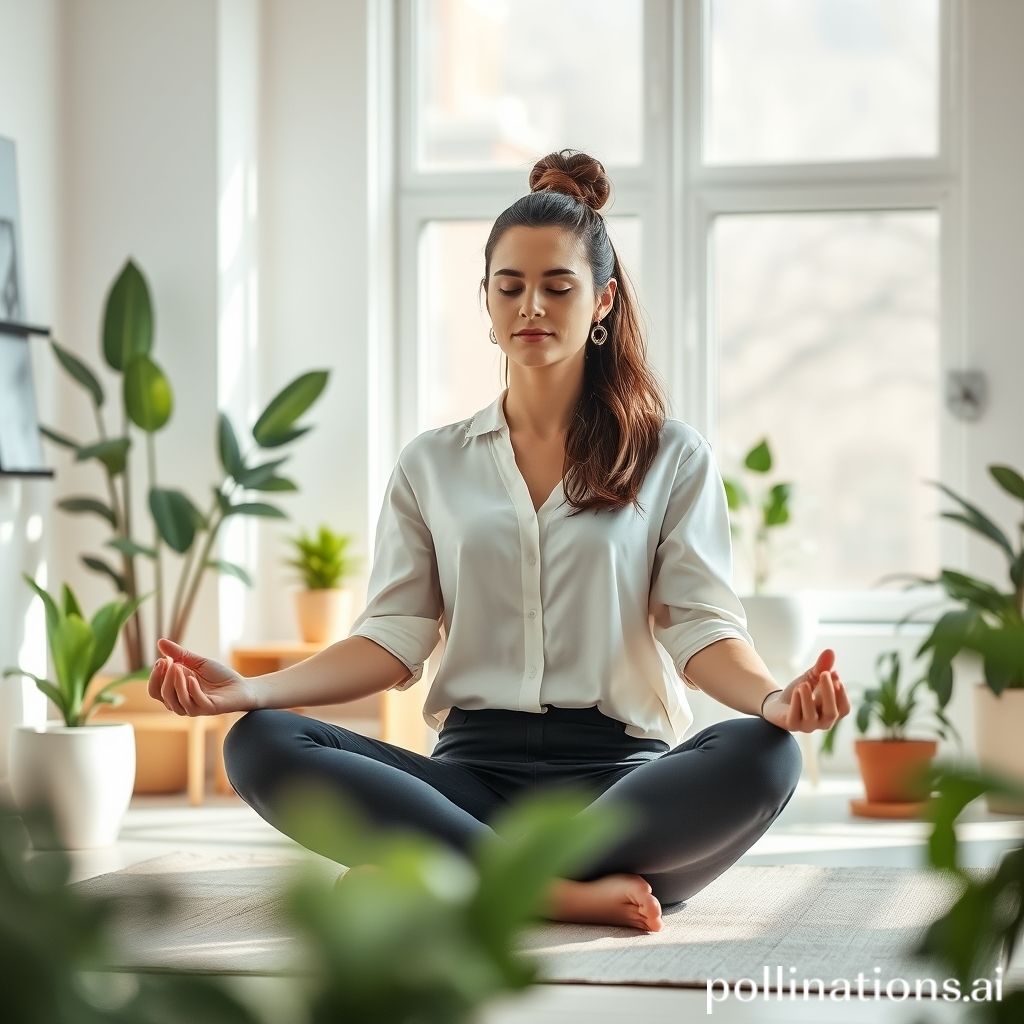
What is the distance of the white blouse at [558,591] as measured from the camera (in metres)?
2.28

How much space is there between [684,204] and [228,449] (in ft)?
5.08

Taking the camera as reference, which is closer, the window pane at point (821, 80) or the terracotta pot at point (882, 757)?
the terracotta pot at point (882, 757)

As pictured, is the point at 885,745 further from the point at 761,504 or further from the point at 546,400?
the point at 546,400

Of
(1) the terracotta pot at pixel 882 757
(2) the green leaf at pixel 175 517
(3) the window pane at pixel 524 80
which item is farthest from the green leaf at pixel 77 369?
(1) the terracotta pot at pixel 882 757

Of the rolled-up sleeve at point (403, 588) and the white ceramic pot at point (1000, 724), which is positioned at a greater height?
the rolled-up sleeve at point (403, 588)

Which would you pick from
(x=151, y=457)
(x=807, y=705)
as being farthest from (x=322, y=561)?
(x=807, y=705)

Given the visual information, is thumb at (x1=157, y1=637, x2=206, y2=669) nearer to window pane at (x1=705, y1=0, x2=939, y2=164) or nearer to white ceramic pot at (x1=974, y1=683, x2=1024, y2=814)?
white ceramic pot at (x1=974, y1=683, x2=1024, y2=814)

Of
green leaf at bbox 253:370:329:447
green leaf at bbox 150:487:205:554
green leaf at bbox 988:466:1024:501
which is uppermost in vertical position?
green leaf at bbox 253:370:329:447

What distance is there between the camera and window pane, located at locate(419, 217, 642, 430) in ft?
15.3

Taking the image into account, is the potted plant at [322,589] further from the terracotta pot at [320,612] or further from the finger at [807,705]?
the finger at [807,705]

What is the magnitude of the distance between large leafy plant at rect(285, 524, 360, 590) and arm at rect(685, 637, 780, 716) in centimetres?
203

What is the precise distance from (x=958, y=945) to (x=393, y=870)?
12cm

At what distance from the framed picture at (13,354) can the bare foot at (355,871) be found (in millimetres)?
3727

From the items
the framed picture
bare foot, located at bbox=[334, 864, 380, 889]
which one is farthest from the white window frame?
bare foot, located at bbox=[334, 864, 380, 889]
